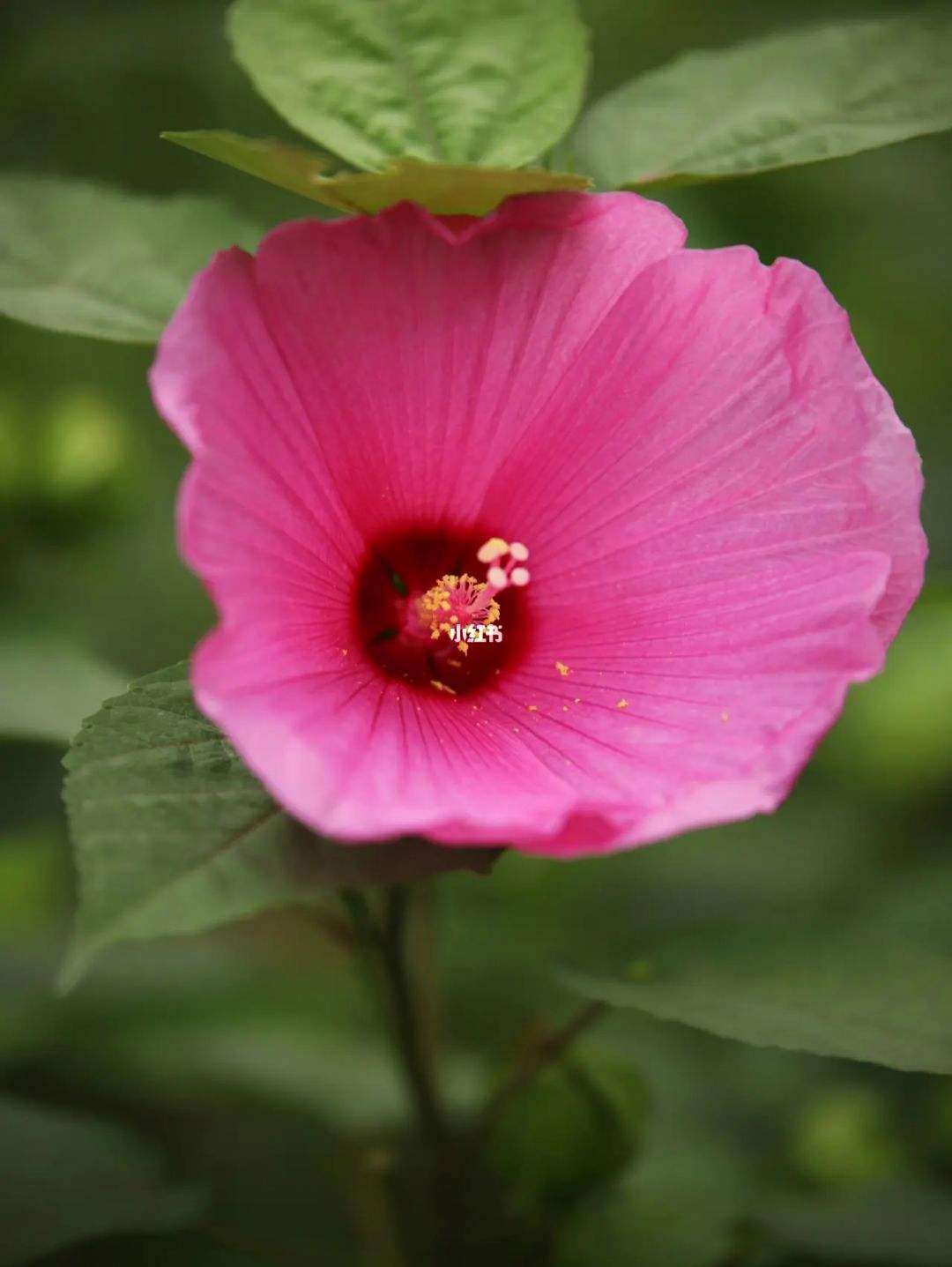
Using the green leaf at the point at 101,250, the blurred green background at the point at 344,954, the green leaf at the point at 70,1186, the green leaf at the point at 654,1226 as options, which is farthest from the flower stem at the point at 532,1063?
the green leaf at the point at 101,250

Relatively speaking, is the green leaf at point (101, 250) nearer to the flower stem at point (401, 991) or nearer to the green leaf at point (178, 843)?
the green leaf at point (178, 843)

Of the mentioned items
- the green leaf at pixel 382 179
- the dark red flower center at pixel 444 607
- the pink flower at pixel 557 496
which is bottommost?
the dark red flower center at pixel 444 607

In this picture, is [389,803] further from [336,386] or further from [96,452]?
[96,452]

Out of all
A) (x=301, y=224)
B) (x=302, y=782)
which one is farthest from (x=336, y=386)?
(x=302, y=782)

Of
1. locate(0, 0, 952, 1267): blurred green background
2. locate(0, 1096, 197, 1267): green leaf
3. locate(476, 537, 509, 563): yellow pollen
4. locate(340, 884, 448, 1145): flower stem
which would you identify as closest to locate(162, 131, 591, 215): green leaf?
locate(476, 537, 509, 563): yellow pollen

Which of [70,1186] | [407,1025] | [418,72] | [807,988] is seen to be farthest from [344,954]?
[418,72]

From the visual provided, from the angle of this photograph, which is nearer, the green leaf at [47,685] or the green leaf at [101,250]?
the green leaf at [101,250]
